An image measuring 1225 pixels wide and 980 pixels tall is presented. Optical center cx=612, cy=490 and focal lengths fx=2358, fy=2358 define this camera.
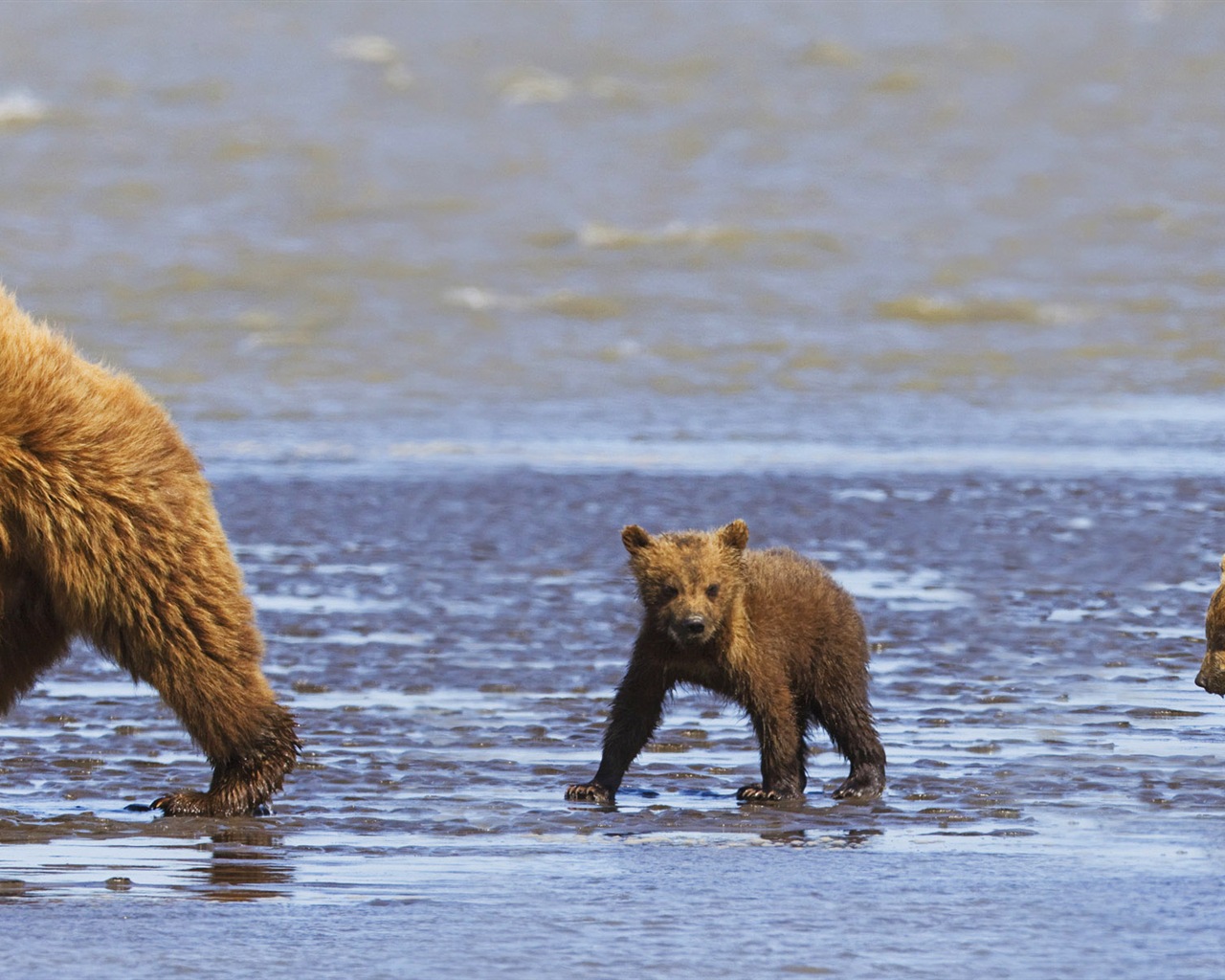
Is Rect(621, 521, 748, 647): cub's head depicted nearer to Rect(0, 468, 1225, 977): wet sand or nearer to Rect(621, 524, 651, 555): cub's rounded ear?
Rect(621, 524, 651, 555): cub's rounded ear

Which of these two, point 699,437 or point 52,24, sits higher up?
point 52,24

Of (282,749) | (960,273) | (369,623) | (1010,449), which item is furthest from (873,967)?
(960,273)

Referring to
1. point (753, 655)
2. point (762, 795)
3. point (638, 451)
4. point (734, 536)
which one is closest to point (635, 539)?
point (734, 536)

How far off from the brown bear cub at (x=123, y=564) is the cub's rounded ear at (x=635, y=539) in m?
1.35

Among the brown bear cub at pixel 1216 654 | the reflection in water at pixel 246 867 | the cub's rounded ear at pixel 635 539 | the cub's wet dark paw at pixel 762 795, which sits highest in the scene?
the cub's rounded ear at pixel 635 539

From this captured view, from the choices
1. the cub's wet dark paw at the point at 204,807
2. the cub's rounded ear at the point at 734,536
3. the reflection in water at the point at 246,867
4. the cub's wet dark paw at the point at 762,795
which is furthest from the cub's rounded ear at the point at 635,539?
the reflection in water at the point at 246,867

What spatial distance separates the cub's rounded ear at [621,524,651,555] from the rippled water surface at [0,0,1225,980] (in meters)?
0.66

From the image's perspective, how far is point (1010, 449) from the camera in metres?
15.8

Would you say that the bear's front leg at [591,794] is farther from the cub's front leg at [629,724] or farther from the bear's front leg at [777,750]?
the bear's front leg at [777,750]

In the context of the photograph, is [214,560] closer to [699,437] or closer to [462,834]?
[462,834]

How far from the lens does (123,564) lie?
237 inches

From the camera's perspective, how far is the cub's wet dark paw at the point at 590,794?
6453 mm

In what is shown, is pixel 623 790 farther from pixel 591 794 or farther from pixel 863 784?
pixel 863 784

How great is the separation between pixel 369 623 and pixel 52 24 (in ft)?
99.4
